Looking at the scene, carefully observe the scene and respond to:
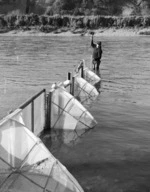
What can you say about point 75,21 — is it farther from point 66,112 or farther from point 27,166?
point 27,166

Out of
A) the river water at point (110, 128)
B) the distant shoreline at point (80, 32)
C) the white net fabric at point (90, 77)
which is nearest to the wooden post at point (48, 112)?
the river water at point (110, 128)

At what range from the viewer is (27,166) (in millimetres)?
7852

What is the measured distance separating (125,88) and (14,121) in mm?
14562

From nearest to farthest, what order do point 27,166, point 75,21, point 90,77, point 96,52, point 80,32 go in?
point 27,166
point 90,77
point 96,52
point 80,32
point 75,21

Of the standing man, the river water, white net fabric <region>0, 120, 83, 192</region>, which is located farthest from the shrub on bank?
white net fabric <region>0, 120, 83, 192</region>

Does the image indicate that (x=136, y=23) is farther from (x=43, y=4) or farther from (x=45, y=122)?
(x=45, y=122)

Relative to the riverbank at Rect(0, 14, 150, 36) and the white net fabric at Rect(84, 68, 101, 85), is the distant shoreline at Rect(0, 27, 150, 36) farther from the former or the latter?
the white net fabric at Rect(84, 68, 101, 85)

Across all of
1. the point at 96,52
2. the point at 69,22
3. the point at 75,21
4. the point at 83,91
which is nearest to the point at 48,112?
the point at 83,91

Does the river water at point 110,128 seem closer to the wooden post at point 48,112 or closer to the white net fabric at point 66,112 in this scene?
the white net fabric at point 66,112

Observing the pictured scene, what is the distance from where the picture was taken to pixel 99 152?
10648mm

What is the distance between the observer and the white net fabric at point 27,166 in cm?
754

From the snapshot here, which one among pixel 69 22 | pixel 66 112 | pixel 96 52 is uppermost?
pixel 69 22

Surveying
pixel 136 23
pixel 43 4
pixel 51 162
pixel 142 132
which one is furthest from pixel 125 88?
pixel 43 4

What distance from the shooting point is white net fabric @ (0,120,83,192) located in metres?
7.54
